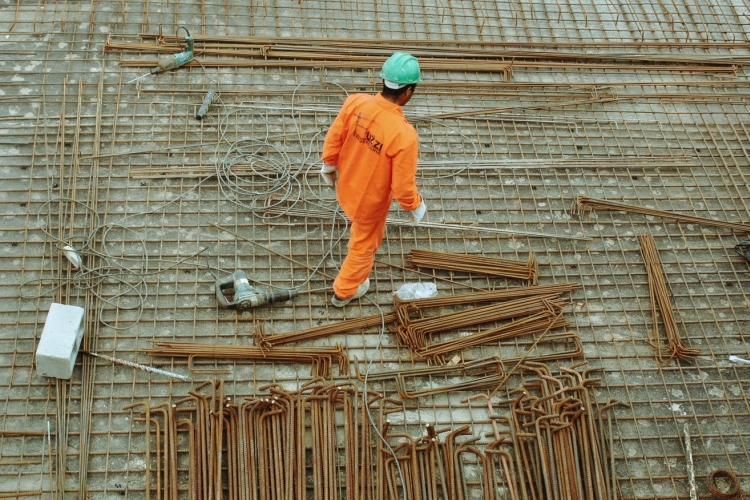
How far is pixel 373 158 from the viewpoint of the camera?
168 inches

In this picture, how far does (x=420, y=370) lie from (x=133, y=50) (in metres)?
3.99

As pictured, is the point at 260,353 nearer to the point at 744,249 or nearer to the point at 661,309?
the point at 661,309

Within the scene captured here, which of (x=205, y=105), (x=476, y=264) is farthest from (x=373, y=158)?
(x=205, y=105)

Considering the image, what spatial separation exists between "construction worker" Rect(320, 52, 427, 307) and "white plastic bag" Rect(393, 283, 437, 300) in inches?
18.7

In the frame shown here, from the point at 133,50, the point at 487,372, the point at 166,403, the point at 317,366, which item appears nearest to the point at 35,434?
the point at 166,403

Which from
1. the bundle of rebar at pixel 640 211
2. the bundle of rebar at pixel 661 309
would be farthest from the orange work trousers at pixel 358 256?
the bundle of rebar at pixel 661 309

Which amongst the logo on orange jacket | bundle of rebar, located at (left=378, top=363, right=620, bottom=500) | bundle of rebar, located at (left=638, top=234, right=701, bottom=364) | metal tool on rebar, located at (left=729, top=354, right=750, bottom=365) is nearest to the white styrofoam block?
bundle of rebar, located at (left=378, top=363, right=620, bottom=500)

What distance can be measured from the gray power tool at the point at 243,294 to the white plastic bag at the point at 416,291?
785mm

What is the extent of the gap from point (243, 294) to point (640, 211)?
3291 mm

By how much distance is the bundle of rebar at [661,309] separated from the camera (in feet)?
16.4

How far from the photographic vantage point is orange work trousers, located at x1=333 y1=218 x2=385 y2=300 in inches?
180

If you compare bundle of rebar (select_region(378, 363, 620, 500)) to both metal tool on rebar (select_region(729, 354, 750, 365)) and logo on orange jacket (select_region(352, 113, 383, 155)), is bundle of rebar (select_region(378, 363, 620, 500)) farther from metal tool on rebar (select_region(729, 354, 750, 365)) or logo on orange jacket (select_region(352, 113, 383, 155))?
logo on orange jacket (select_region(352, 113, 383, 155))

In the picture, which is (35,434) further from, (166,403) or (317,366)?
(317,366)

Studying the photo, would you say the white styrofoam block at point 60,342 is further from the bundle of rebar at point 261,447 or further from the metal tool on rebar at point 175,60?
the metal tool on rebar at point 175,60
